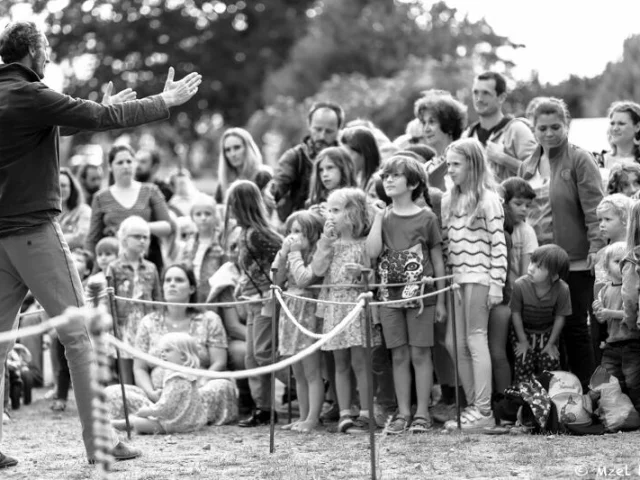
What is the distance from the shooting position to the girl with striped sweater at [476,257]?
8602mm

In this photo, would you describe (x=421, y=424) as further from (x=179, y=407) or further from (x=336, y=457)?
(x=179, y=407)

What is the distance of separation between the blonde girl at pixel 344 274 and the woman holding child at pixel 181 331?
3.49 feet

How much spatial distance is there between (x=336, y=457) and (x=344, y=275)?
1.65m

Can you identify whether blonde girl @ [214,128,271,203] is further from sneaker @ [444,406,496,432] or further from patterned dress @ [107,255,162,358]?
sneaker @ [444,406,496,432]

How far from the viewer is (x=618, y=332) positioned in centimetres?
840

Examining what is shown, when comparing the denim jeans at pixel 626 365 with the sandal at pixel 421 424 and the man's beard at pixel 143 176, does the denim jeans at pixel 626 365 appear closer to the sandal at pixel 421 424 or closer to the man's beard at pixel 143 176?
the sandal at pixel 421 424

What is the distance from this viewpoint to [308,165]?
1031 centimetres

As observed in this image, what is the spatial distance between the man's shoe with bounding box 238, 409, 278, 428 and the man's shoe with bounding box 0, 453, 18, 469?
7.27 ft

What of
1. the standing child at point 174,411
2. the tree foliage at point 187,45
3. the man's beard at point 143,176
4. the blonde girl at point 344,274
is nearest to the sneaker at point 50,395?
the standing child at point 174,411

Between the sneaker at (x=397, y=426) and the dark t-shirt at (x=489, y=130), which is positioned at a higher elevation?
the dark t-shirt at (x=489, y=130)

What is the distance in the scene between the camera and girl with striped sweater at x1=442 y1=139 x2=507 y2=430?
8.60 metres

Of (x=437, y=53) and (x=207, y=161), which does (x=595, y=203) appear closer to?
(x=437, y=53)

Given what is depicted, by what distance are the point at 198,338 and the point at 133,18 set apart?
32.8 m

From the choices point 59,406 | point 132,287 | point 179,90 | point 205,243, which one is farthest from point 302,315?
point 59,406
